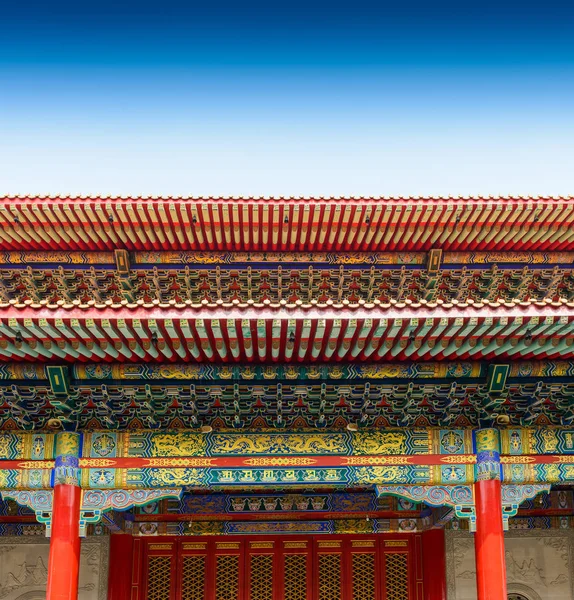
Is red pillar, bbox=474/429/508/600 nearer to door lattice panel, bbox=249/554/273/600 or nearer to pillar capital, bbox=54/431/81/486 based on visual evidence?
door lattice panel, bbox=249/554/273/600

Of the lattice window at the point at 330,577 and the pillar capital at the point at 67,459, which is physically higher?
the pillar capital at the point at 67,459

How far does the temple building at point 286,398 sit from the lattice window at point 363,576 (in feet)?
0.09

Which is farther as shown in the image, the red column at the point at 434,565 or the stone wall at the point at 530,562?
the stone wall at the point at 530,562

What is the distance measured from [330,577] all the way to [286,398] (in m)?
3.40

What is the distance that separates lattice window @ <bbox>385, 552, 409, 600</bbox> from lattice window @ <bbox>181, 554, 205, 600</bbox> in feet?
7.77

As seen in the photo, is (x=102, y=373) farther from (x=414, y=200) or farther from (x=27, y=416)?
(x=414, y=200)

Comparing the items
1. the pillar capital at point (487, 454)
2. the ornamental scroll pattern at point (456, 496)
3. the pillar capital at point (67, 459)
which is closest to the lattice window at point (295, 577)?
the ornamental scroll pattern at point (456, 496)

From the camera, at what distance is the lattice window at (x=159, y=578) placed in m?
9.34

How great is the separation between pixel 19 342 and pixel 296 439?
9.28ft

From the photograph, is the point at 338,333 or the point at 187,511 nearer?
the point at 338,333

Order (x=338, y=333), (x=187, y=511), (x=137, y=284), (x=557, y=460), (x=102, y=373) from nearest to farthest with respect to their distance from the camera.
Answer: (x=338, y=333)
(x=102, y=373)
(x=557, y=460)
(x=187, y=511)
(x=137, y=284)

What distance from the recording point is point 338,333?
6.38 meters

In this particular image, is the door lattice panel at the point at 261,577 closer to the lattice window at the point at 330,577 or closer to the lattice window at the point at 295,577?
the lattice window at the point at 295,577

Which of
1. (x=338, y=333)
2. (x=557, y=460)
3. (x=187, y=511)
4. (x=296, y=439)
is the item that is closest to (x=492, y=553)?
(x=557, y=460)
